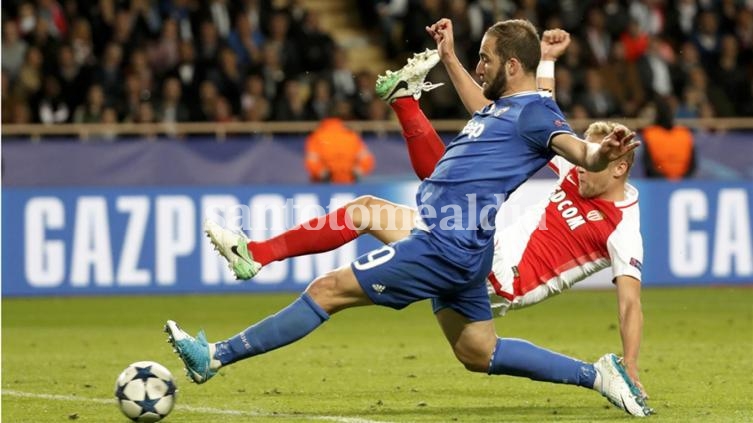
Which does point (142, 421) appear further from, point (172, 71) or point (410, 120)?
point (172, 71)

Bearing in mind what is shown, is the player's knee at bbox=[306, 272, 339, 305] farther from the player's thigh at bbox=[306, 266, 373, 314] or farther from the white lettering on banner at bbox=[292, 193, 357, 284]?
the white lettering on banner at bbox=[292, 193, 357, 284]

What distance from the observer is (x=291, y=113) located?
17750mm

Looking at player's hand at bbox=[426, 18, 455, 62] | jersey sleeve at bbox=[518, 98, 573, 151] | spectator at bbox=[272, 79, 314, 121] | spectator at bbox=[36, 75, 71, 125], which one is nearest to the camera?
jersey sleeve at bbox=[518, 98, 573, 151]

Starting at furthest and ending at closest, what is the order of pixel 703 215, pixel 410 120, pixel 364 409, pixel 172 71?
1. pixel 172 71
2. pixel 703 215
3. pixel 410 120
4. pixel 364 409

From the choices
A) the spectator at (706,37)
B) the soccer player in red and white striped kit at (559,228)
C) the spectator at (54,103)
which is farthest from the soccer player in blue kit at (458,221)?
the spectator at (706,37)

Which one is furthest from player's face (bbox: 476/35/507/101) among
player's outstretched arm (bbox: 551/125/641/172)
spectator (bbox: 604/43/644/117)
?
spectator (bbox: 604/43/644/117)

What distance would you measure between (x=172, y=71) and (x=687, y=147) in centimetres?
623

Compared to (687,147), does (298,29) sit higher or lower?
higher

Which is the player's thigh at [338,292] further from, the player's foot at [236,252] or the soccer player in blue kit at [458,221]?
the player's foot at [236,252]

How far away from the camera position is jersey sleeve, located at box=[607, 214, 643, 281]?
26.9 ft

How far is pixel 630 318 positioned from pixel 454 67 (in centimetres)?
173

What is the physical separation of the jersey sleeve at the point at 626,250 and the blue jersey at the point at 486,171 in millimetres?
1183

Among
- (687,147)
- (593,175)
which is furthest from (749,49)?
(593,175)

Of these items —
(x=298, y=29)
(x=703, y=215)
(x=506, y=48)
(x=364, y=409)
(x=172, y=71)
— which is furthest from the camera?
(x=298, y=29)
